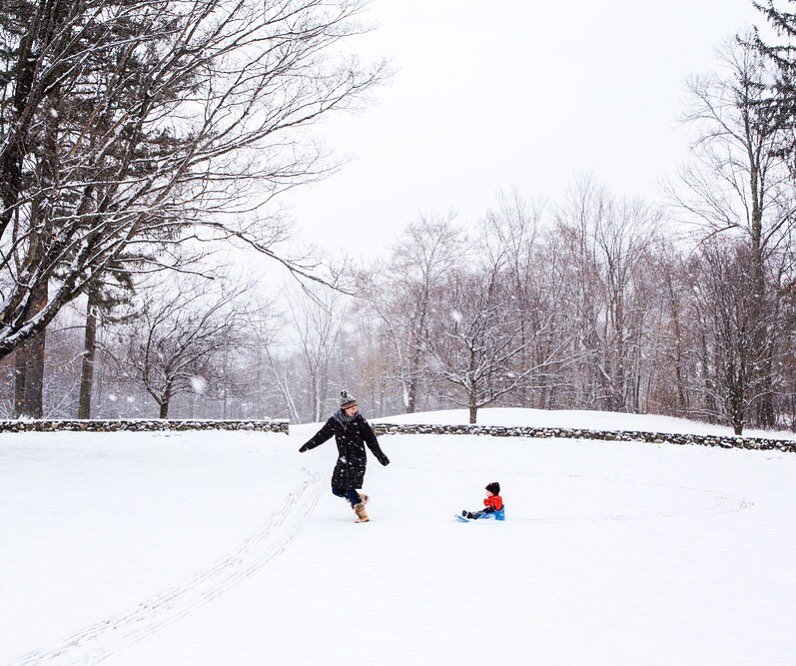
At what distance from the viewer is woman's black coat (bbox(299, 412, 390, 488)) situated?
771 cm

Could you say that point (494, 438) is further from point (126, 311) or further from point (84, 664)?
point (84, 664)

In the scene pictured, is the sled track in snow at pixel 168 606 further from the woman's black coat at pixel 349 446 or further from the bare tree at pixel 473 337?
the bare tree at pixel 473 337

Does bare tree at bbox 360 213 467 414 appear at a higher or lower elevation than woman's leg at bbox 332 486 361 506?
higher

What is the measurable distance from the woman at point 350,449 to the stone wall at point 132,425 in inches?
545

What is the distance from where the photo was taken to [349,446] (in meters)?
7.87

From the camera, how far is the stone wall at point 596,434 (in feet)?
57.8

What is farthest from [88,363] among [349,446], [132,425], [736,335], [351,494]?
[736,335]

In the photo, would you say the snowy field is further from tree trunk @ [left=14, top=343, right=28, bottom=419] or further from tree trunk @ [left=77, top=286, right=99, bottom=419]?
tree trunk @ [left=14, top=343, right=28, bottom=419]

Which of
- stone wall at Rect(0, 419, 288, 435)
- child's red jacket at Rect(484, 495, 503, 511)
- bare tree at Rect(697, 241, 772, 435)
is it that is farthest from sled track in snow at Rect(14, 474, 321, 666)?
bare tree at Rect(697, 241, 772, 435)

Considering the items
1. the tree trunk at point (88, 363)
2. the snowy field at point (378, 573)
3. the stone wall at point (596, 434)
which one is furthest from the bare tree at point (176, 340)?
the snowy field at point (378, 573)

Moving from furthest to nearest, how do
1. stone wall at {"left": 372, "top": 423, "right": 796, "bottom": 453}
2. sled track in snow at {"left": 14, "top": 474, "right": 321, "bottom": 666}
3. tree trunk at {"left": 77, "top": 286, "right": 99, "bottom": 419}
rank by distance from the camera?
1. tree trunk at {"left": 77, "top": 286, "right": 99, "bottom": 419}
2. stone wall at {"left": 372, "top": 423, "right": 796, "bottom": 453}
3. sled track in snow at {"left": 14, "top": 474, "right": 321, "bottom": 666}

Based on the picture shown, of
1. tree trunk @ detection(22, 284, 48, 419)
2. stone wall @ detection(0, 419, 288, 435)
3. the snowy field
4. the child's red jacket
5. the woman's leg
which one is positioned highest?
tree trunk @ detection(22, 284, 48, 419)

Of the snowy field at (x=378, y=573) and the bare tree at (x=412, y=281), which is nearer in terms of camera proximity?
the snowy field at (x=378, y=573)

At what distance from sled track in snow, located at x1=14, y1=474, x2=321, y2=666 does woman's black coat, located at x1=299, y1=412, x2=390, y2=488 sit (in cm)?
94
